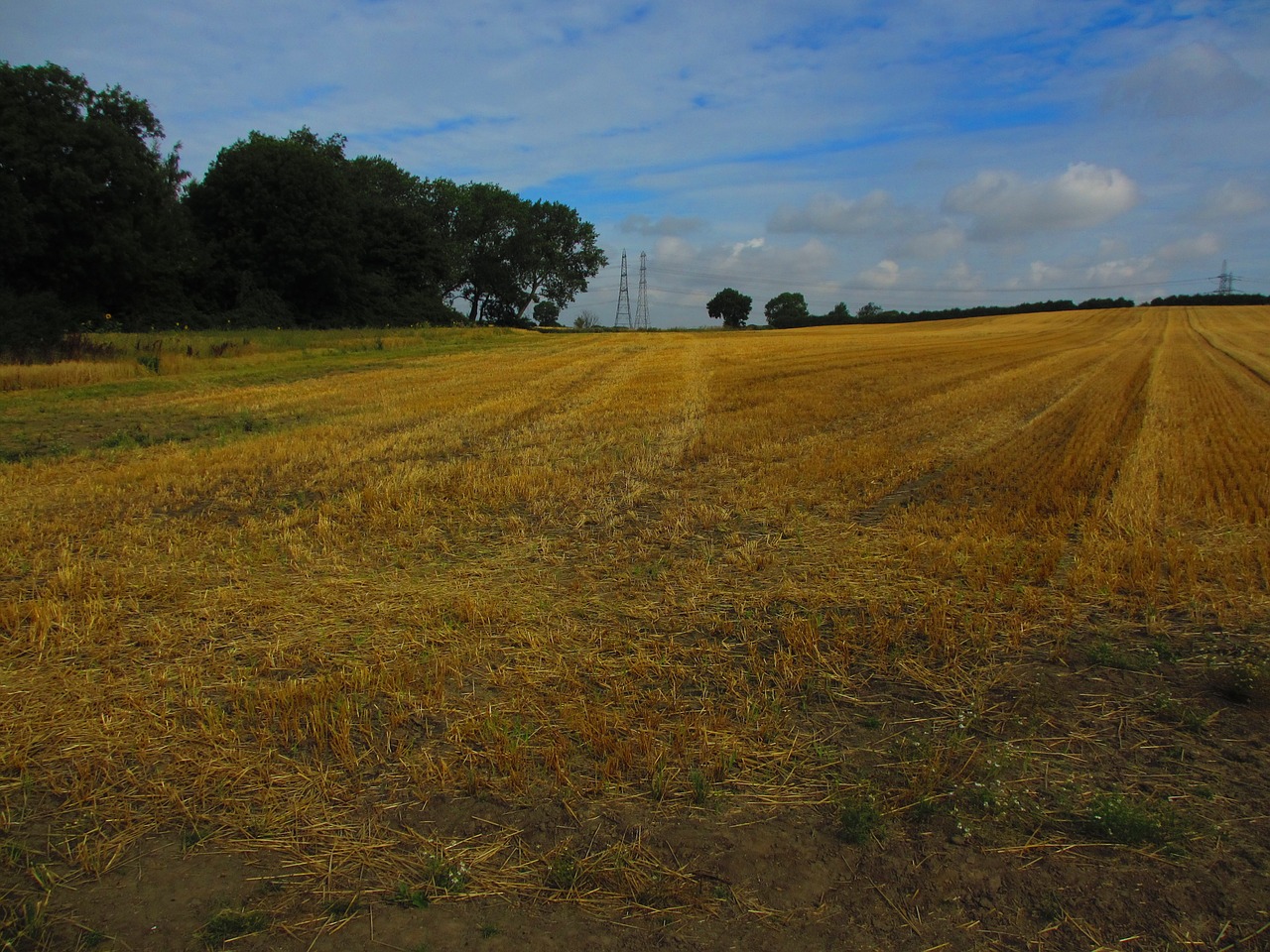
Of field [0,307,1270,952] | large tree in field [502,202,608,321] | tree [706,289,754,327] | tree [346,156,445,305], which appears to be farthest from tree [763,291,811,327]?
field [0,307,1270,952]

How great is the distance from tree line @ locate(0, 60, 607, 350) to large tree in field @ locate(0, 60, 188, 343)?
6 centimetres

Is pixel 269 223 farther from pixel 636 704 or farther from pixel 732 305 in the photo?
pixel 732 305

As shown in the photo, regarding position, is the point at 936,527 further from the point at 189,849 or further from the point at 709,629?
the point at 189,849

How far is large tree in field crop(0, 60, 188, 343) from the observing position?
28.8 m

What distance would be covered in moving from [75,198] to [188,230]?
962 cm

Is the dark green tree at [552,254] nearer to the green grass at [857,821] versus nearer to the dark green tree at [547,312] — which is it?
the dark green tree at [547,312]

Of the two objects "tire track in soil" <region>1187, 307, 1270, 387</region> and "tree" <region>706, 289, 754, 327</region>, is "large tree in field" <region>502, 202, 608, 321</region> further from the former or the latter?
"tire track in soil" <region>1187, 307, 1270, 387</region>

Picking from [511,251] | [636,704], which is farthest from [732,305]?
[636,704]

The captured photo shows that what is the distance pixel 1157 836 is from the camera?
8.98ft

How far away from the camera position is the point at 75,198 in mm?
30078

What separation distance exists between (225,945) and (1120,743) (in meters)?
3.56

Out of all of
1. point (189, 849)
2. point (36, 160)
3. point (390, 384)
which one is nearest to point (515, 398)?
point (390, 384)

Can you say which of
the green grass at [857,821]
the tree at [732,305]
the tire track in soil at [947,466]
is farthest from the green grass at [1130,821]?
the tree at [732,305]

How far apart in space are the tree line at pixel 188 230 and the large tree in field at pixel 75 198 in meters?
0.06
